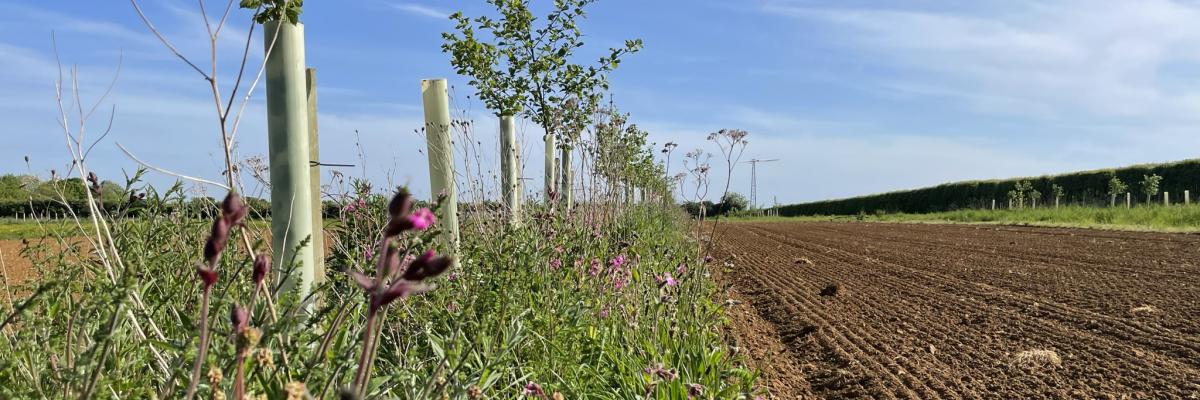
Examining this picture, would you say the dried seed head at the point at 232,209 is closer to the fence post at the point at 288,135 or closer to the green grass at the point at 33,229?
the fence post at the point at 288,135

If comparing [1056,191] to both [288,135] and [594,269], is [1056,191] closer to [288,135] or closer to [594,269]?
[594,269]

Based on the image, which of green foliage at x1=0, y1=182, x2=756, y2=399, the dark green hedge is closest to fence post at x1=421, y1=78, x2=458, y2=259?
green foliage at x1=0, y1=182, x2=756, y2=399

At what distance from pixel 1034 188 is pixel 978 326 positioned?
38.7 m

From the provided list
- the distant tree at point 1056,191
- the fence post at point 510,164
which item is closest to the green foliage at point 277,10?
the fence post at point 510,164

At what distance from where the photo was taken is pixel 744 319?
6.74 metres

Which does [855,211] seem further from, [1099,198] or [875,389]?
[875,389]

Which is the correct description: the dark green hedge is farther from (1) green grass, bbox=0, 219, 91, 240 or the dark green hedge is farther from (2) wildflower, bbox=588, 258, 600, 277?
(1) green grass, bbox=0, 219, 91, 240

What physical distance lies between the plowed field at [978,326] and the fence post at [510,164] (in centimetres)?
159

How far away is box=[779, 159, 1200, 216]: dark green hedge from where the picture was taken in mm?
33916

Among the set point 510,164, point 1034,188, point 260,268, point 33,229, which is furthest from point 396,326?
point 1034,188

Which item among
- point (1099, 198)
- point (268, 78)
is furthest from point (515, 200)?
point (1099, 198)

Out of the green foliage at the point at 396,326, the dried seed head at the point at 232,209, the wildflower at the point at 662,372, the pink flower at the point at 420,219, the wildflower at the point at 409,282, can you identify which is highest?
the dried seed head at the point at 232,209

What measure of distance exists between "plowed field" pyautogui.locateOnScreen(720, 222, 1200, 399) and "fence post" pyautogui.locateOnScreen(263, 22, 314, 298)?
261 centimetres

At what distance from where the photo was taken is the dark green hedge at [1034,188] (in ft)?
111
